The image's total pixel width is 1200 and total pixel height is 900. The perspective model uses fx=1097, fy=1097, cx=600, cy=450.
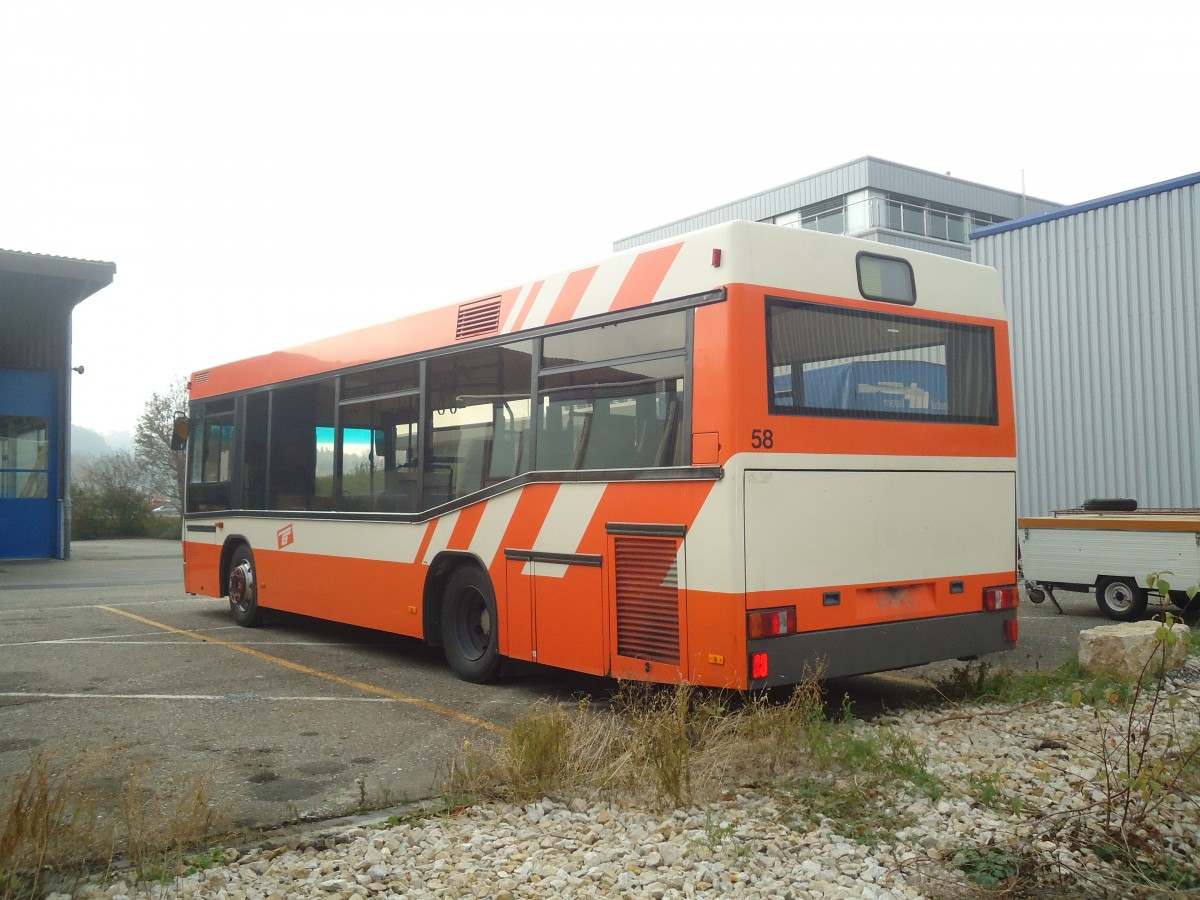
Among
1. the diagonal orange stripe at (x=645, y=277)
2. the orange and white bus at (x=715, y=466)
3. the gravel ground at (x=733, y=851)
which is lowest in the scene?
the gravel ground at (x=733, y=851)

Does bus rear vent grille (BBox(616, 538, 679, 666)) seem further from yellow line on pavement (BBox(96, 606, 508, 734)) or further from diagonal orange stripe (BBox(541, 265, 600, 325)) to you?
diagonal orange stripe (BBox(541, 265, 600, 325))

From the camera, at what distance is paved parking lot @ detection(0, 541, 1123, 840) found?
5.93 metres

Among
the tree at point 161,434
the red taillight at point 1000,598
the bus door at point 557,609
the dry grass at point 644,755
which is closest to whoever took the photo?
the dry grass at point 644,755

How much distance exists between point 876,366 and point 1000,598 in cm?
194

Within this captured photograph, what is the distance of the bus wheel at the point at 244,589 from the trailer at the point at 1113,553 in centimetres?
915

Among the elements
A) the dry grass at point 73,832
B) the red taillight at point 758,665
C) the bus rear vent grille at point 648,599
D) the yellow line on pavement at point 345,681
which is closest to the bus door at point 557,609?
the bus rear vent grille at point 648,599

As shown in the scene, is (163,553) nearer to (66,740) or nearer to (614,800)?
(66,740)

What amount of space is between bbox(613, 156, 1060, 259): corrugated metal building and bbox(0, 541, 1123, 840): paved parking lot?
26.8m

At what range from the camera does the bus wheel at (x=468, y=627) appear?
8.62m

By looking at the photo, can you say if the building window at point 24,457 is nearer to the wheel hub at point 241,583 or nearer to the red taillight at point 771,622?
the wheel hub at point 241,583

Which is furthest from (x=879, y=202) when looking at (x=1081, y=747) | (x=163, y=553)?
(x=1081, y=747)

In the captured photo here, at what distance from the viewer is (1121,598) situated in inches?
500

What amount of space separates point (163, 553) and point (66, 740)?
79.9 ft

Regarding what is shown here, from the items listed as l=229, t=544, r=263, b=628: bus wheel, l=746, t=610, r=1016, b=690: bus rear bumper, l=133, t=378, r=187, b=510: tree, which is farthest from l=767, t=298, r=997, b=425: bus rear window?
l=133, t=378, r=187, b=510: tree
